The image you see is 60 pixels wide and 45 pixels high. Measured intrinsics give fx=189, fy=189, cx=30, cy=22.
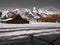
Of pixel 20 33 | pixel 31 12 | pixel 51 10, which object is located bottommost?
pixel 20 33

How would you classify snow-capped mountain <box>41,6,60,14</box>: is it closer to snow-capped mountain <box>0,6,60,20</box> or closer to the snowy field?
snow-capped mountain <box>0,6,60,20</box>

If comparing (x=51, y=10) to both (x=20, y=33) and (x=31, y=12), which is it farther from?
(x=20, y=33)

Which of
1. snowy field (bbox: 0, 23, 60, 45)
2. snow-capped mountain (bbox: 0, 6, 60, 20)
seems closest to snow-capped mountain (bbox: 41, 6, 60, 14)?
snow-capped mountain (bbox: 0, 6, 60, 20)

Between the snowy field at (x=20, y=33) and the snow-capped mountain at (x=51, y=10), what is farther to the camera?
the snow-capped mountain at (x=51, y=10)

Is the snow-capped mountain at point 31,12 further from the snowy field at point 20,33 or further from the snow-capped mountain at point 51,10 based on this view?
the snowy field at point 20,33

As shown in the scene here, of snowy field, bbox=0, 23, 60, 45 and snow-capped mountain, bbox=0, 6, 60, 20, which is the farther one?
snow-capped mountain, bbox=0, 6, 60, 20

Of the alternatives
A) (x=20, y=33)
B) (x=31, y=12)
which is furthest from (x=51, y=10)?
(x=20, y=33)

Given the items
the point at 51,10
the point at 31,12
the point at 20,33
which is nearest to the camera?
the point at 20,33

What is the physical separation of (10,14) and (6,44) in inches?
413

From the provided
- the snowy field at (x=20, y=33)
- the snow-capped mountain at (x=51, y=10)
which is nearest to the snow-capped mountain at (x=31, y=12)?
the snow-capped mountain at (x=51, y=10)

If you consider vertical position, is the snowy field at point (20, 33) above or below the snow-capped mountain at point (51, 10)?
below

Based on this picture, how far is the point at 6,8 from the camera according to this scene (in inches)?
609

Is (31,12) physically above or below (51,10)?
below

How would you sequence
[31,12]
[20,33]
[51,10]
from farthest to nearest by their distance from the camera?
[51,10], [31,12], [20,33]
